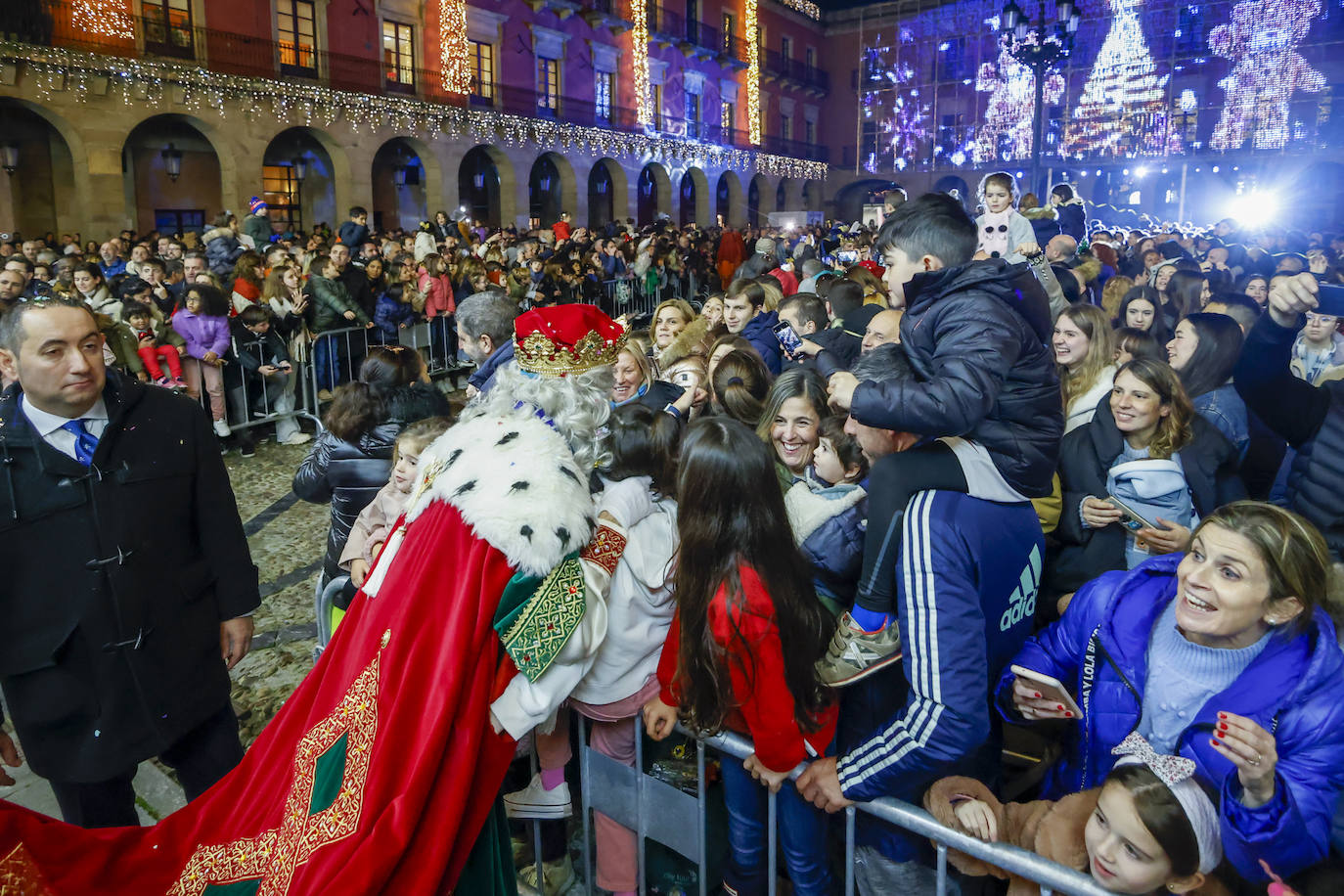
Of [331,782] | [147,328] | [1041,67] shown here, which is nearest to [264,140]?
[147,328]

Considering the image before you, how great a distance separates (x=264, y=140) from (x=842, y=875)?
64.8ft

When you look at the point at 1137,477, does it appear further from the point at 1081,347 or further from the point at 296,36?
the point at 296,36

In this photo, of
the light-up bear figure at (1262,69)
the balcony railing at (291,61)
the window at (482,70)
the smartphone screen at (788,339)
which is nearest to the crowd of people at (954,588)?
the smartphone screen at (788,339)

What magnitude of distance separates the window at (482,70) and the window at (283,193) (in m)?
5.80

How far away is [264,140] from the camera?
18141 millimetres

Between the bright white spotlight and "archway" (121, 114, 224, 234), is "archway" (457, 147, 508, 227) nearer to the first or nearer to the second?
"archway" (121, 114, 224, 234)

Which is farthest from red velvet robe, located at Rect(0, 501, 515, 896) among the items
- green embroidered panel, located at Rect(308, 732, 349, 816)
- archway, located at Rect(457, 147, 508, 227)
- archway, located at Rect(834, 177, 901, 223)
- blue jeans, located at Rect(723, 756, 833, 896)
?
archway, located at Rect(834, 177, 901, 223)

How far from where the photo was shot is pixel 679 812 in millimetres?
2359

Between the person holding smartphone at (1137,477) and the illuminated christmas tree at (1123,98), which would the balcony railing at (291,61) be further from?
the illuminated christmas tree at (1123,98)

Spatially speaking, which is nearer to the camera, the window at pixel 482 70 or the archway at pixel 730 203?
the window at pixel 482 70

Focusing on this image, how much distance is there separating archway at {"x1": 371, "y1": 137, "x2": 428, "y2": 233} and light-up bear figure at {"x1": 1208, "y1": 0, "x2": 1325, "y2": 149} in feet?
101

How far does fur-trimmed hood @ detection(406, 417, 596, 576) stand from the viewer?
2107mm

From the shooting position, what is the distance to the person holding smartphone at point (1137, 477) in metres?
2.99

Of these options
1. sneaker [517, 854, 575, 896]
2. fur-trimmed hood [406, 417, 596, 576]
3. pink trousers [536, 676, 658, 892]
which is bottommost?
sneaker [517, 854, 575, 896]
